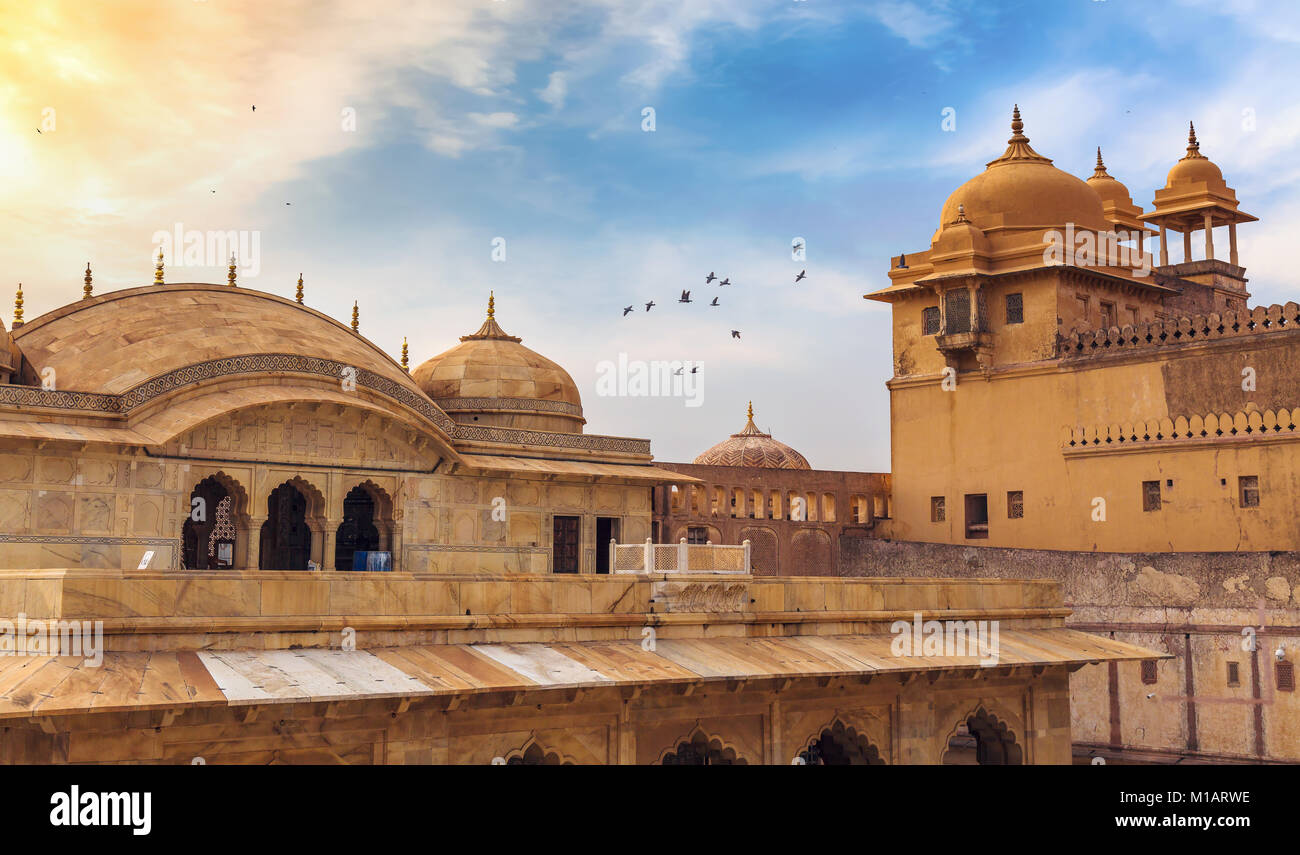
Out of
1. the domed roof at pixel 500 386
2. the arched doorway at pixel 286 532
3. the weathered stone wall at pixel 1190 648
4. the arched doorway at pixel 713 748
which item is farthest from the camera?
the domed roof at pixel 500 386

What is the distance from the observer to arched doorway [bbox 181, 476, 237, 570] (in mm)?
24312

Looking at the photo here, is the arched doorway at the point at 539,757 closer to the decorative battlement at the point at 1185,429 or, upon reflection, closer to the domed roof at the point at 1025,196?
the decorative battlement at the point at 1185,429

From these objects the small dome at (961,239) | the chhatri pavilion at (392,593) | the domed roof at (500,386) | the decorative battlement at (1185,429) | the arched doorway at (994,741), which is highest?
the small dome at (961,239)

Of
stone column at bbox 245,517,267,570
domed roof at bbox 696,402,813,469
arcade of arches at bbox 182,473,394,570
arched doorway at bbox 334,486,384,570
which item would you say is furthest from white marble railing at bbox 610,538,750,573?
domed roof at bbox 696,402,813,469

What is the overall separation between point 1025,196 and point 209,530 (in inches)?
723

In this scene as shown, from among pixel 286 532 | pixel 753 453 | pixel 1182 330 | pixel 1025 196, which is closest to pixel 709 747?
pixel 286 532

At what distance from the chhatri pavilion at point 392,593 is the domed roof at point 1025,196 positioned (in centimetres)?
923

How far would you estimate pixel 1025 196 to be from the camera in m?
30.9

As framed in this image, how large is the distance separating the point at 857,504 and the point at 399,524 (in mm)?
12952

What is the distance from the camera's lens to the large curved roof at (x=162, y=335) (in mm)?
22391

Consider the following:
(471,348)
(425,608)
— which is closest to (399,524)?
(471,348)

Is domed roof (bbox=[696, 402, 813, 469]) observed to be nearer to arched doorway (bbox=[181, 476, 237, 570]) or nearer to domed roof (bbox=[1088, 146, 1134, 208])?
domed roof (bbox=[1088, 146, 1134, 208])

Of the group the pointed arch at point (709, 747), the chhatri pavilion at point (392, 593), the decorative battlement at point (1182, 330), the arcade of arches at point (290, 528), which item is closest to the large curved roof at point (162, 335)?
the chhatri pavilion at point (392, 593)

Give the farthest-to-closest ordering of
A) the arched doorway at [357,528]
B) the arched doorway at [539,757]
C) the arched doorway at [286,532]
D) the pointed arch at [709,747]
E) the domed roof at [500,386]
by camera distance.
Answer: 1. the domed roof at [500,386]
2. the arched doorway at [357,528]
3. the arched doorway at [286,532]
4. the pointed arch at [709,747]
5. the arched doorway at [539,757]
